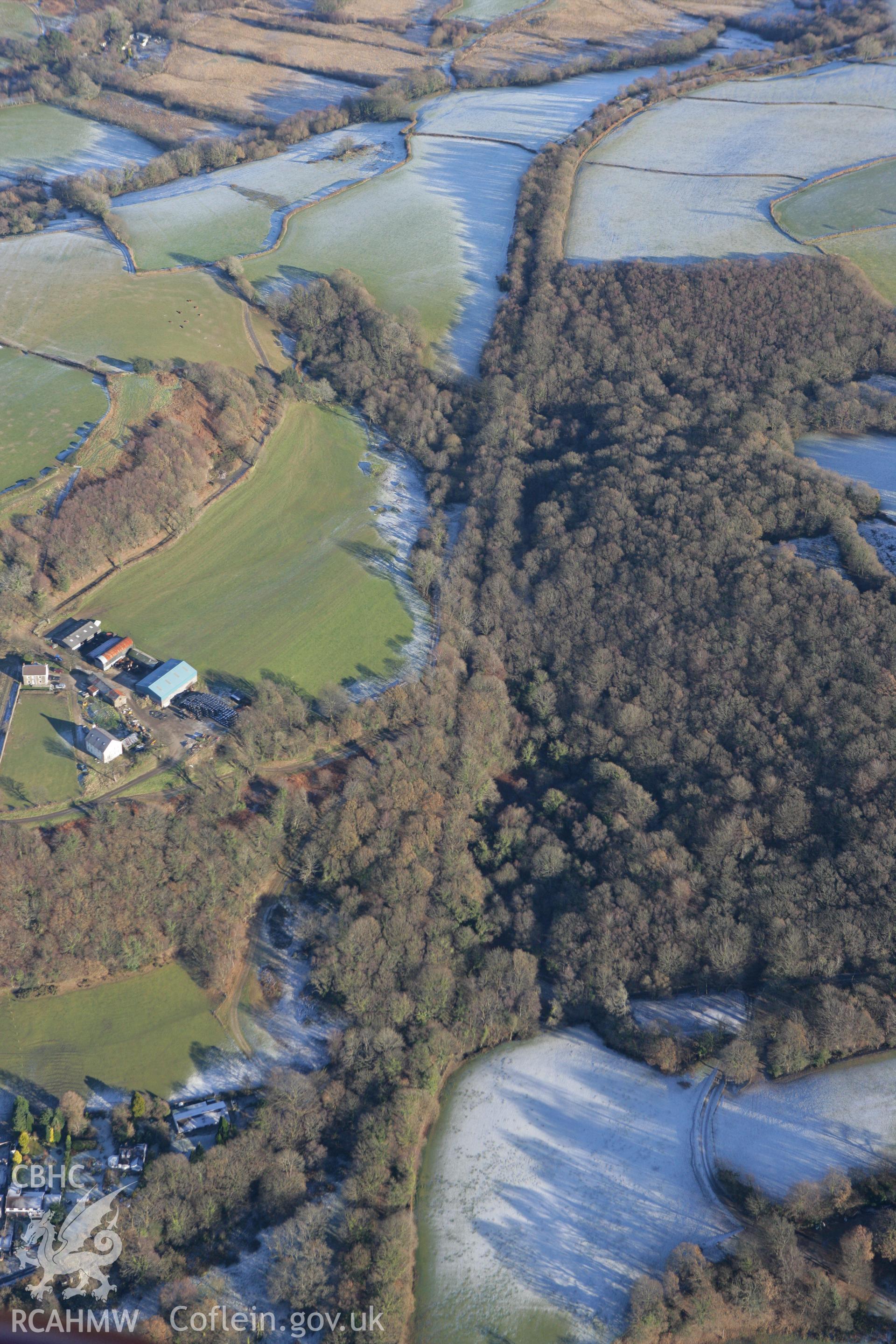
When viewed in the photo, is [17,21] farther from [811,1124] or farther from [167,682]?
[811,1124]

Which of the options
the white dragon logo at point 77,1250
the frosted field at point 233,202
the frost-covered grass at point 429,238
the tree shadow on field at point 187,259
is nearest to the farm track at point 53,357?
the frosted field at point 233,202

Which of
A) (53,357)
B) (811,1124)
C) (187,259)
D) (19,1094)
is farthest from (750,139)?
(19,1094)

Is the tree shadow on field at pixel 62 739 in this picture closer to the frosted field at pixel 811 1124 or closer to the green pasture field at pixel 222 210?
the frosted field at pixel 811 1124

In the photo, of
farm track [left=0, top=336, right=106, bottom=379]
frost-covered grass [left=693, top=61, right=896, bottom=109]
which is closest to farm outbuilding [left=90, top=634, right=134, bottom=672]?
farm track [left=0, top=336, right=106, bottom=379]

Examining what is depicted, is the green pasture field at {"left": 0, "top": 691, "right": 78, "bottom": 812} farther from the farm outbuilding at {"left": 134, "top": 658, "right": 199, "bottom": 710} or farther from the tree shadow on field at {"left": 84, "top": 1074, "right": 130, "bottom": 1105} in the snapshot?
the tree shadow on field at {"left": 84, "top": 1074, "right": 130, "bottom": 1105}

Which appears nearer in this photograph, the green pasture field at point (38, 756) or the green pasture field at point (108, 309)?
the green pasture field at point (38, 756)

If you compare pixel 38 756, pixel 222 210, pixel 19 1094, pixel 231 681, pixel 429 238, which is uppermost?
pixel 222 210

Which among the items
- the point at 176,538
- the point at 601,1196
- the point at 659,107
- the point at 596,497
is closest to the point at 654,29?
the point at 659,107

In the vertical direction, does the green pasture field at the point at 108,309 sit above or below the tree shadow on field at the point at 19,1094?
above
